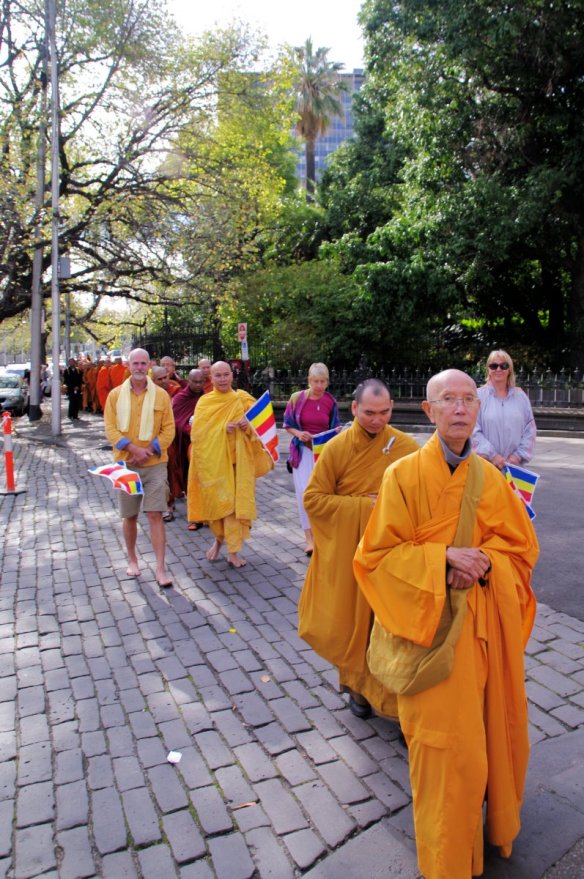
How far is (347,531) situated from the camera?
3.51 metres

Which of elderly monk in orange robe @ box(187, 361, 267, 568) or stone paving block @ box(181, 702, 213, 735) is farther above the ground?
elderly monk in orange robe @ box(187, 361, 267, 568)

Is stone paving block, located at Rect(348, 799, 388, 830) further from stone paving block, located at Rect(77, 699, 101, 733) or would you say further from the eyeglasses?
the eyeglasses

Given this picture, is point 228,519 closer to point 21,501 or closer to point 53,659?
point 53,659

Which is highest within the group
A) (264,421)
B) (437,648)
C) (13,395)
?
(264,421)

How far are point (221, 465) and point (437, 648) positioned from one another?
13.6 feet

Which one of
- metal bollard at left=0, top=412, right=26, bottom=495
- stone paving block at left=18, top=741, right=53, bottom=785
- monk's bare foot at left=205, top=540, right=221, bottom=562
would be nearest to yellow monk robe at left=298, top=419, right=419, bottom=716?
stone paving block at left=18, top=741, right=53, bottom=785

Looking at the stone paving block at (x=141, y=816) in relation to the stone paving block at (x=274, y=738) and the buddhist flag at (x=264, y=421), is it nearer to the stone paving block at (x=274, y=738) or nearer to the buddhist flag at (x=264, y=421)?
the stone paving block at (x=274, y=738)

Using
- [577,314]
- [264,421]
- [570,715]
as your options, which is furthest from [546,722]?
[577,314]

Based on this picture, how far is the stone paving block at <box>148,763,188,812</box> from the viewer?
293 cm

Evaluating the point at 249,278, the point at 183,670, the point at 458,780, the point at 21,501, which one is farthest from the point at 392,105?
the point at 458,780

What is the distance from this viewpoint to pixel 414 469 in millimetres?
2531

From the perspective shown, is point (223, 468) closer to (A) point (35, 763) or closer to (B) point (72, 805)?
(A) point (35, 763)

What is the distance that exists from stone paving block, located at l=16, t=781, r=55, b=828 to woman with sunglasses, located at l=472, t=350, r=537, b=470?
3959 mm

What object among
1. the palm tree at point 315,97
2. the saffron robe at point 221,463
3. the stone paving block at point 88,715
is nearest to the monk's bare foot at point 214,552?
the saffron robe at point 221,463
